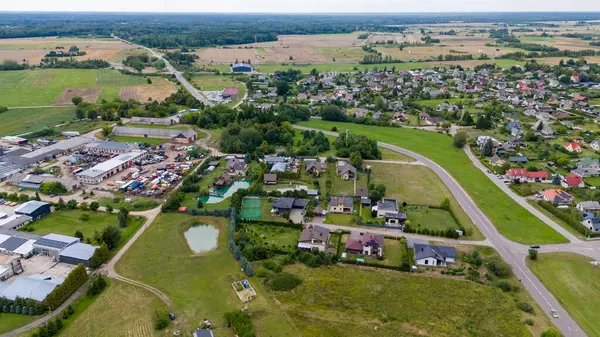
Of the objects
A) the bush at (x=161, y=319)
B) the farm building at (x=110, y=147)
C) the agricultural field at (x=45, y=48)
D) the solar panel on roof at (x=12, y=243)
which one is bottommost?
the bush at (x=161, y=319)

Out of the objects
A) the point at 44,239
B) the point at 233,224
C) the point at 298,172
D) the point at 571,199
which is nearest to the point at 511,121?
the point at 571,199

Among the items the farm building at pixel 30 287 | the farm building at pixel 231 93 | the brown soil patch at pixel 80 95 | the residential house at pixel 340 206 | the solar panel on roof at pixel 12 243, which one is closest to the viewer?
the farm building at pixel 30 287

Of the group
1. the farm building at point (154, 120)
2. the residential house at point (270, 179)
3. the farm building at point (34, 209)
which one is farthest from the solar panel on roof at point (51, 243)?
the farm building at point (154, 120)

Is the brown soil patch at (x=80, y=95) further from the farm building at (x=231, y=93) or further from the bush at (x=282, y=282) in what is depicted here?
the bush at (x=282, y=282)

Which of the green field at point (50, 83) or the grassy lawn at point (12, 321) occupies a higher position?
the green field at point (50, 83)

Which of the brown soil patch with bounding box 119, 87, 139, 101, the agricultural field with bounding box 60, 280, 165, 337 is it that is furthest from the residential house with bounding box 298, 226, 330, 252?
the brown soil patch with bounding box 119, 87, 139, 101

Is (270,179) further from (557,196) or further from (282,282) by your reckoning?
(557,196)

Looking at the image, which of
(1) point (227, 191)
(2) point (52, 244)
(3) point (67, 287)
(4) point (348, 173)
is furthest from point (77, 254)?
(4) point (348, 173)

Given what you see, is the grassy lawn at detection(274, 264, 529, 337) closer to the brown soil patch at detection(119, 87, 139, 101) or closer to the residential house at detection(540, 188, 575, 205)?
the residential house at detection(540, 188, 575, 205)
